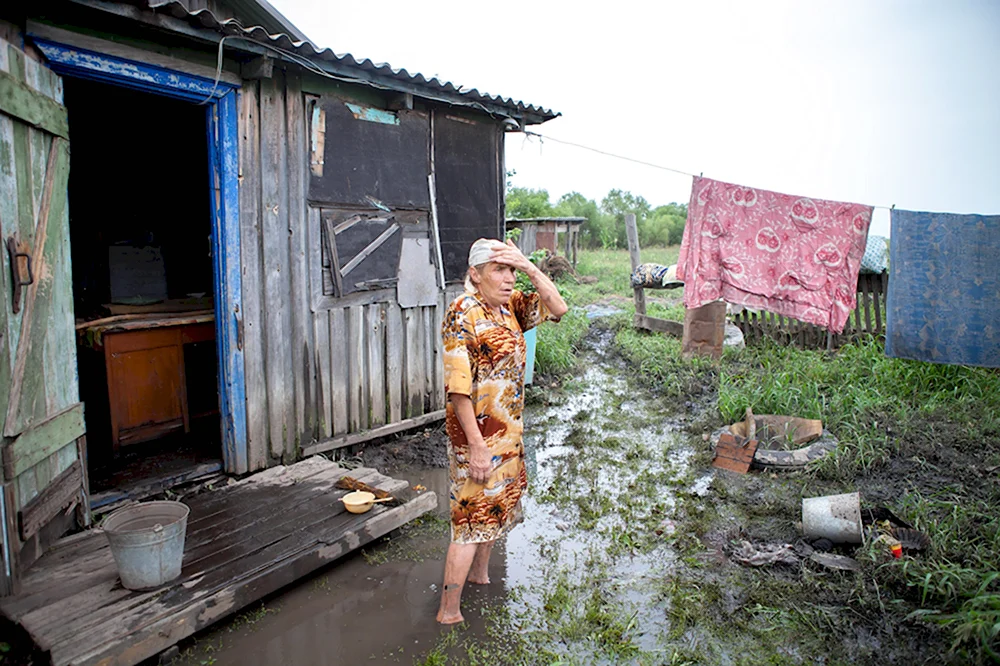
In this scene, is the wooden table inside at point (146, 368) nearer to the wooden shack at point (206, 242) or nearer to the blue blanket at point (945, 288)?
the wooden shack at point (206, 242)

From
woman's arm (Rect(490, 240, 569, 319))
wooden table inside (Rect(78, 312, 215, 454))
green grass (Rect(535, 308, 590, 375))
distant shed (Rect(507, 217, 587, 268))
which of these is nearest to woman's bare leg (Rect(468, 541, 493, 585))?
woman's arm (Rect(490, 240, 569, 319))

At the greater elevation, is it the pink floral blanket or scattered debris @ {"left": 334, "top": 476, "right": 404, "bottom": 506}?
the pink floral blanket

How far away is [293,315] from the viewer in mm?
4988

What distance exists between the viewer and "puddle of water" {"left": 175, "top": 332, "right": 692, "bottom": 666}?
10.3 ft

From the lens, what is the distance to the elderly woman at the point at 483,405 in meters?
3.02

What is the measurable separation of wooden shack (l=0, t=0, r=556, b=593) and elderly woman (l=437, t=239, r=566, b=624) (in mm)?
2088

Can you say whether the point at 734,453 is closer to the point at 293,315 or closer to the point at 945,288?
the point at 945,288

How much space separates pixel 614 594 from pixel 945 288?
5149 mm

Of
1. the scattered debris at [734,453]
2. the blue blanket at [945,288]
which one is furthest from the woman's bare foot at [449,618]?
the blue blanket at [945,288]

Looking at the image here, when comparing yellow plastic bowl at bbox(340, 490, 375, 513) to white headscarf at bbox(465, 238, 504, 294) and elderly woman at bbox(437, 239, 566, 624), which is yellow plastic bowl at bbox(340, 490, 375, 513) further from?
white headscarf at bbox(465, 238, 504, 294)

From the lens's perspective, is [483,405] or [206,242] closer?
[483,405]

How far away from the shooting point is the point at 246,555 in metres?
3.53

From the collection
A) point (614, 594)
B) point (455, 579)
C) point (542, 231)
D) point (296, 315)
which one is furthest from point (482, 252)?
point (542, 231)

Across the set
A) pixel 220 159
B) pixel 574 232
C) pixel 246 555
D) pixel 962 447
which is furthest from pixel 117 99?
pixel 574 232
